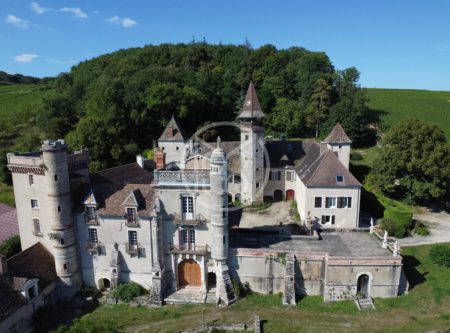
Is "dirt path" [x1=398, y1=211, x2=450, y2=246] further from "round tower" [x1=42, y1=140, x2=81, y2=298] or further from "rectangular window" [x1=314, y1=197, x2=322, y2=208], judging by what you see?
"round tower" [x1=42, y1=140, x2=81, y2=298]

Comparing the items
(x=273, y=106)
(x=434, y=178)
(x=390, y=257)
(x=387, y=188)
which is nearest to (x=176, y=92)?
(x=273, y=106)

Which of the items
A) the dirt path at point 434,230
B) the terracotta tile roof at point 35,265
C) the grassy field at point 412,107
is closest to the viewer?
the terracotta tile roof at point 35,265

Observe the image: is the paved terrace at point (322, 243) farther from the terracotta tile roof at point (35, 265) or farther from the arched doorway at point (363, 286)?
the terracotta tile roof at point (35, 265)

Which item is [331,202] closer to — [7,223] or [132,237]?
[132,237]

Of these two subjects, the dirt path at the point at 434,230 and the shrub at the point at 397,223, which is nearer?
the dirt path at the point at 434,230

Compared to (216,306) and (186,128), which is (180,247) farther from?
(186,128)

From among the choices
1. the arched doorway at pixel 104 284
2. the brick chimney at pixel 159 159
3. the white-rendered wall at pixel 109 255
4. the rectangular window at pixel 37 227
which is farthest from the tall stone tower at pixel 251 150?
the rectangular window at pixel 37 227

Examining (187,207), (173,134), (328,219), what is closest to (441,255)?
(328,219)
